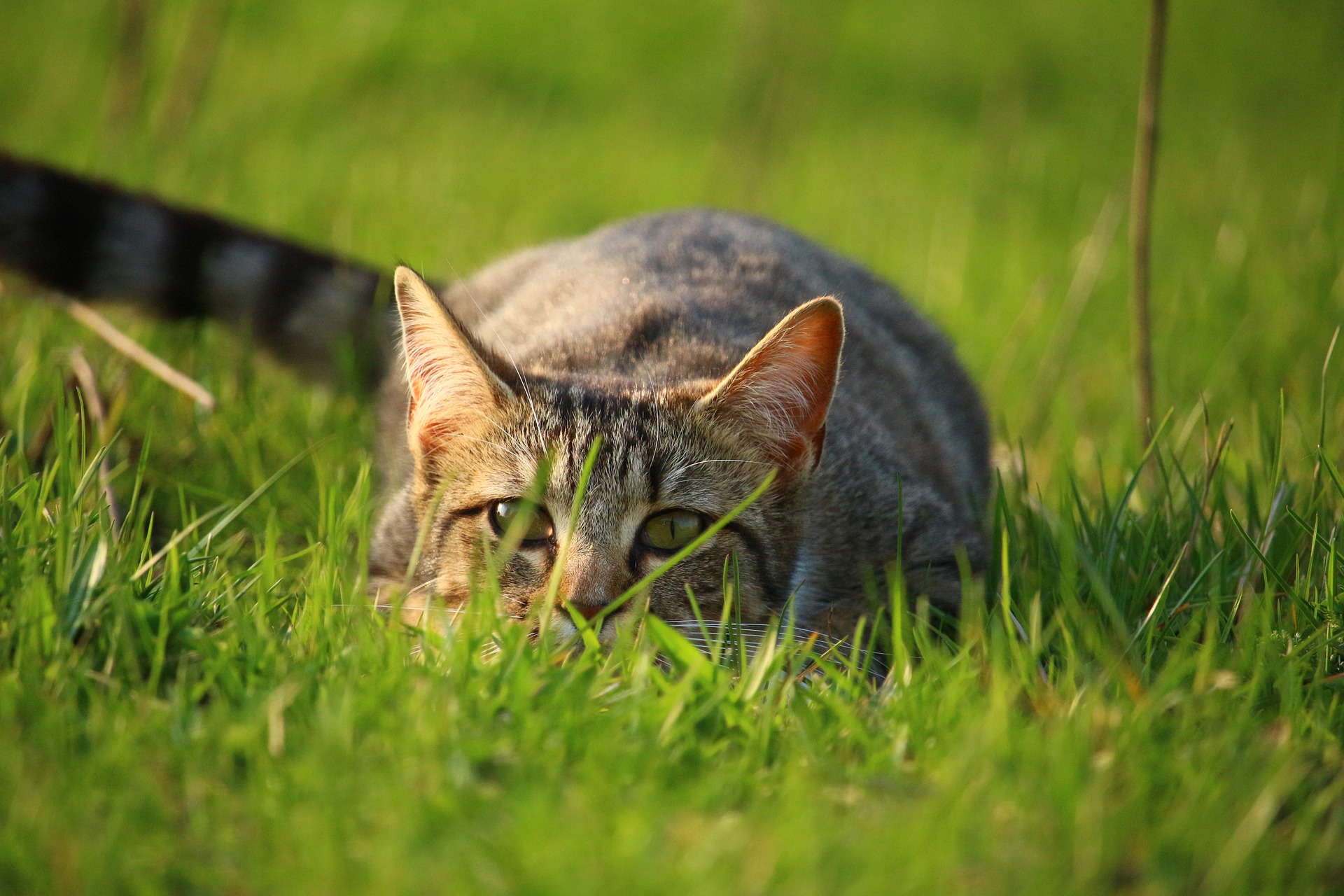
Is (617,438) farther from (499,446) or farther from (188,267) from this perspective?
(188,267)

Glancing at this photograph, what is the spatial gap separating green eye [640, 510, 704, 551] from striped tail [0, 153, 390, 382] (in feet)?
4.29

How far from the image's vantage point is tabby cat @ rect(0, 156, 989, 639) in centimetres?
193

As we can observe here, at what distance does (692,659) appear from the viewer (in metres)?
1.55

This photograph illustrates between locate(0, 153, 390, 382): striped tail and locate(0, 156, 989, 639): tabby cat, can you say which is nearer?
locate(0, 156, 989, 639): tabby cat

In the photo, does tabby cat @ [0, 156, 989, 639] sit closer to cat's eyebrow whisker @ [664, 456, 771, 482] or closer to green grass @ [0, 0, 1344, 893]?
cat's eyebrow whisker @ [664, 456, 771, 482]

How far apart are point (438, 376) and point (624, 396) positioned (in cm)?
37

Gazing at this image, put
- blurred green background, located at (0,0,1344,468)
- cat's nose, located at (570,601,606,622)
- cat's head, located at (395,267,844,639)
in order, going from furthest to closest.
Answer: blurred green background, located at (0,0,1344,468), cat's head, located at (395,267,844,639), cat's nose, located at (570,601,606,622)

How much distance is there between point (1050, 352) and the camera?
3539mm

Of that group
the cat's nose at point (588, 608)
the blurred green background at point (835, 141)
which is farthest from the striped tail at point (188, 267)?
the cat's nose at point (588, 608)

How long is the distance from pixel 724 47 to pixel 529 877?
28.9ft

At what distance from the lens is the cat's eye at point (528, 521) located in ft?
6.26

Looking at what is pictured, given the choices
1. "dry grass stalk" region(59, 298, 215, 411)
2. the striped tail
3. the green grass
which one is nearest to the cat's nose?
the green grass

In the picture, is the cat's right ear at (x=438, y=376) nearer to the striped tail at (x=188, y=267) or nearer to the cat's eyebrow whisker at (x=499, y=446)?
the cat's eyebrow whisker at (x=499, y=446)

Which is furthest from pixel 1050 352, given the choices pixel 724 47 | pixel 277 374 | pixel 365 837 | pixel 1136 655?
pixel 724 47
